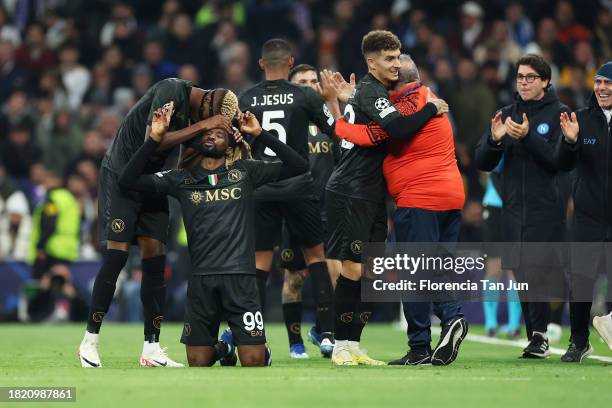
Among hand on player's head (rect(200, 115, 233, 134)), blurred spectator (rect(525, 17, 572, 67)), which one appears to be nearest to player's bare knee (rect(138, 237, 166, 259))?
hand on player's head (rect(200, 115, 233, 134))

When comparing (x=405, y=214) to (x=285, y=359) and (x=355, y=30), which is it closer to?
(x=285, y=359)

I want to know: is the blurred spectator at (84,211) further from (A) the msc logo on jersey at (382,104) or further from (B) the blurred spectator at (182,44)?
(A) the msc logo on jersey at (382,104)

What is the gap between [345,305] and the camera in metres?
9.75

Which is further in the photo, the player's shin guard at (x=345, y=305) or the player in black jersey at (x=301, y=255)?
the player in black jersey at (x=301, y=255)

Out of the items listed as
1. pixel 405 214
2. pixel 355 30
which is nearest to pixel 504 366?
pixel 405 214

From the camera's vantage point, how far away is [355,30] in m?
20.2

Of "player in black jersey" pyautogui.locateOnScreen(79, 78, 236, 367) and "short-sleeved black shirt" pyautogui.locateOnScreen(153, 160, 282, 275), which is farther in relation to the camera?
A: "player in black jersey" pyautogui.locateOnScreen(79, 78, 236, 367)

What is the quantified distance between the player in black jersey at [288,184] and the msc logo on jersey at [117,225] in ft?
5.71

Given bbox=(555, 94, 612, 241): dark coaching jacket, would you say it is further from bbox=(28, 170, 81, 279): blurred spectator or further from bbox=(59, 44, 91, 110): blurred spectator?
bbox=(59, 44, 91, 110): blurred spectator

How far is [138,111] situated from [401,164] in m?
1.92

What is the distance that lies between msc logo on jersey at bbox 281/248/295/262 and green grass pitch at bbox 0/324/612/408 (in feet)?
2.92

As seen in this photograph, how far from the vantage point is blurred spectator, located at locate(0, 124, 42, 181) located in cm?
1975

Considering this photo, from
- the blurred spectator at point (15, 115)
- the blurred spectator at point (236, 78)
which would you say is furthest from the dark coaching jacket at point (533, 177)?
the blurred spectator at point (15, 115)

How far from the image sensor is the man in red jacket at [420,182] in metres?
9.59
